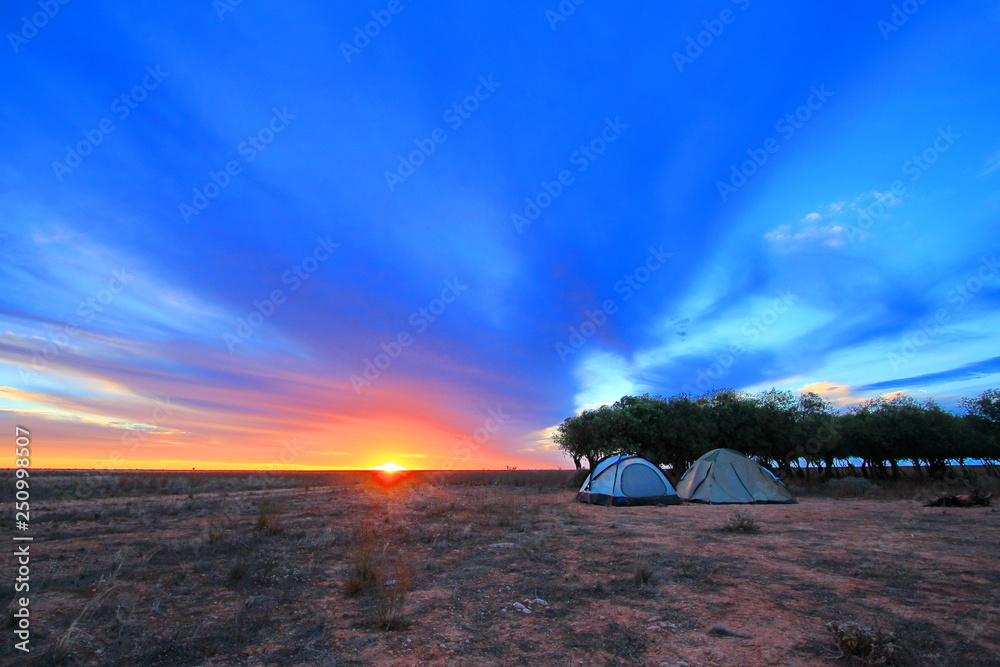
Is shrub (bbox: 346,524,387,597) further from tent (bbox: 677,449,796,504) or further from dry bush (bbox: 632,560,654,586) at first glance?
tent (bbox: 677,449,796,504)

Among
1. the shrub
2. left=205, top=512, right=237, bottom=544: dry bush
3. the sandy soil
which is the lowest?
the sandy soil

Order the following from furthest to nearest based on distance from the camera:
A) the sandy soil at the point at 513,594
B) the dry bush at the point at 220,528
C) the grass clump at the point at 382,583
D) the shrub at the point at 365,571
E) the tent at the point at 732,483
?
the tent at the point at 732,483 < the dry bush at the point at 220,528 < the shrub at the point at 365,571 < the grass clump at the point at 382,583 < the sandy soil at the point at 513,594

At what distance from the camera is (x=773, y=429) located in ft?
112

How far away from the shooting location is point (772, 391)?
120 ft

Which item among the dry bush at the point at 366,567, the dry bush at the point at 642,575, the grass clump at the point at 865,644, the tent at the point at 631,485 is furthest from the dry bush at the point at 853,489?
the dry bush at the point at 366,567

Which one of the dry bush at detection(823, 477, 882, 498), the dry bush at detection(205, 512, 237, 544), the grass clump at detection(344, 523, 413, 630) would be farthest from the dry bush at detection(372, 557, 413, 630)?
the dry bush at detection(823, 477, 882, 498)

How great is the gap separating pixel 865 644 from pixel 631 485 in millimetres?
16459

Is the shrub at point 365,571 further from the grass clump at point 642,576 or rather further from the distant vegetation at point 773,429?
the distant vegetation at point 773,429

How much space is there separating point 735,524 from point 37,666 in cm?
1374

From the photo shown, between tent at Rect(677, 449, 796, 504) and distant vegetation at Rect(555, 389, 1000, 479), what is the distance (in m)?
12.5

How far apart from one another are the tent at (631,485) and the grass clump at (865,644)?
15.8m

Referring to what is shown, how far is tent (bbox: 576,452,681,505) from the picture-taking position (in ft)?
66.4

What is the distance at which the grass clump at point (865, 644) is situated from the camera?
450 centimetres

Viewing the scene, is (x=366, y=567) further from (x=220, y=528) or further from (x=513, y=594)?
(x=220, y=528)
